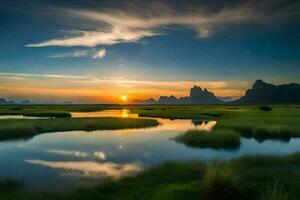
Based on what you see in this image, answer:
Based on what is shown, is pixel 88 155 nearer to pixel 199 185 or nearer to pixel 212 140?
pixel 212 140

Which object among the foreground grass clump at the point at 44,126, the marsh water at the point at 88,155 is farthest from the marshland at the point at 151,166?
the foreground grass clump at the point at 44,126

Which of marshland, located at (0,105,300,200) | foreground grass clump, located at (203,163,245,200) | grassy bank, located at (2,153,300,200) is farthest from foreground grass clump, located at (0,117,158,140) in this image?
foreground grass clump, located at (203,163,245,200)

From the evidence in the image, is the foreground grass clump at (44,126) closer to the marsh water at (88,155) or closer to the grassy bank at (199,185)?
the marsh water at (88,155)

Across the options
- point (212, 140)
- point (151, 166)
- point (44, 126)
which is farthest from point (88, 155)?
point (44, 126)

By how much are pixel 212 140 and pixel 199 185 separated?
1923cm

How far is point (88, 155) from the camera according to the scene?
2817 cm

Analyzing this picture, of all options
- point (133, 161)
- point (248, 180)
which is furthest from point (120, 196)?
point (133, 161)

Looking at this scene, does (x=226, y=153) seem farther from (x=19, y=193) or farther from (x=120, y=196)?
(x=19, y=193)

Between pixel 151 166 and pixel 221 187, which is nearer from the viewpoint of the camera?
pixel 221 187

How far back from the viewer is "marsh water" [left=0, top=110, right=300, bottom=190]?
20156mm

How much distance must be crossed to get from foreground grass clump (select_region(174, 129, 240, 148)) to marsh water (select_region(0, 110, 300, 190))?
131cm

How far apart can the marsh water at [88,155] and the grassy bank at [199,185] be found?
2488 millimetres

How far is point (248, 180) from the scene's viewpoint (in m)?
16.4

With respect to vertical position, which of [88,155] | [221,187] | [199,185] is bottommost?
[88,155]
